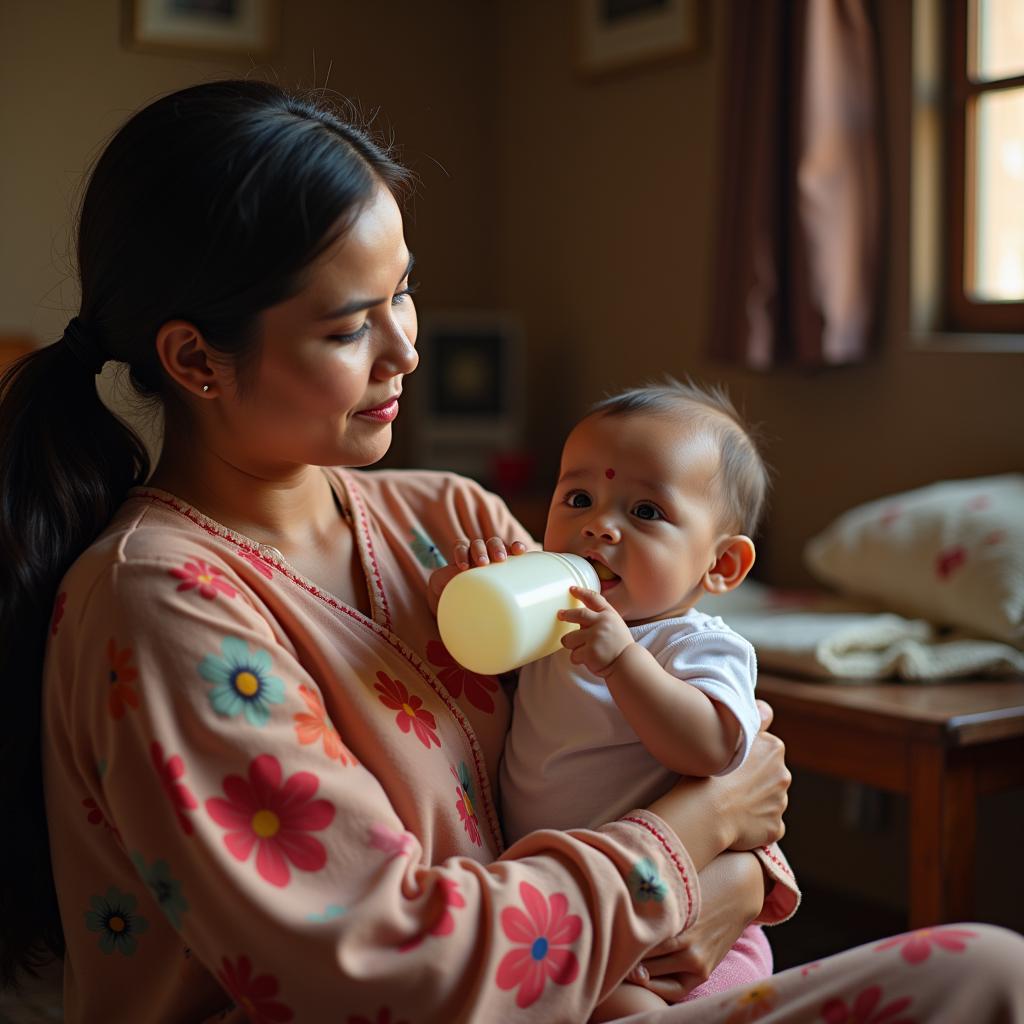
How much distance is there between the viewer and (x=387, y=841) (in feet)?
3.43

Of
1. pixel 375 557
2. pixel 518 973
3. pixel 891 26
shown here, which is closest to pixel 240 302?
pixel 375 557

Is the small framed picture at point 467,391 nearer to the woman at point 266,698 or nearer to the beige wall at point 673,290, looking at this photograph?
the beige wall at point 673,290

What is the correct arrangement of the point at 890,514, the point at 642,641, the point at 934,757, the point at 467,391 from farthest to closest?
1. the point at 467,391
2. the point at 890,514
3. the point at 934,757
4. the point at 642,641

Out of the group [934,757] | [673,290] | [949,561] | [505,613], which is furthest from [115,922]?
[673,290]

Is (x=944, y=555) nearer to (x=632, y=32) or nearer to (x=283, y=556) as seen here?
(x=283, y=556)

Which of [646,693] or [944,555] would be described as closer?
[646,693]

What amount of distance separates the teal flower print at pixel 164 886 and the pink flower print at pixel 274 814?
0.20 ft

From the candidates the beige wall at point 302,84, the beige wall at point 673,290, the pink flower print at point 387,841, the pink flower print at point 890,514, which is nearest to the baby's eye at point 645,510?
the pink flower print at point 387,841

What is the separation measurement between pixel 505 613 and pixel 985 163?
2291 millimetres

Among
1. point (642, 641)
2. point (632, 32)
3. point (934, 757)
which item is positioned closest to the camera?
point (642, 641)

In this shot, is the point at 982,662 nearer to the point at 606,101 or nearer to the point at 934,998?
the point at 934,998

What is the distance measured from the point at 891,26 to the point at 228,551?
240 centimetres

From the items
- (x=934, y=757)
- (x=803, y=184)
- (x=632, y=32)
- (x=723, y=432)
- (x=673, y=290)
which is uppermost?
(x=632, y=32)

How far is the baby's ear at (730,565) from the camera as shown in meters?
1.41
